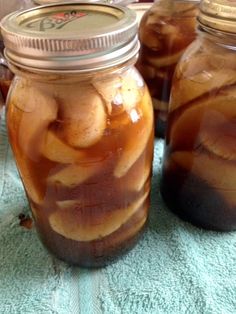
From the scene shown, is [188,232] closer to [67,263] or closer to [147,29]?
[67,263]

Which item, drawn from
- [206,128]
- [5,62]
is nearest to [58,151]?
[206,128]

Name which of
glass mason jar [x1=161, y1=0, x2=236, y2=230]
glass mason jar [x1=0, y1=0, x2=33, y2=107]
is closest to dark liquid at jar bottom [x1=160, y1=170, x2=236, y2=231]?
glass mason jar [x1=161, y1=0, x2=236, y2=230]

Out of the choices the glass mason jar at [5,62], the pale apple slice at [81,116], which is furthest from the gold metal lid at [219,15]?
the glass mason jar at [5,62]

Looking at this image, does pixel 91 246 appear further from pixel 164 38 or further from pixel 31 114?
pixel 164 38

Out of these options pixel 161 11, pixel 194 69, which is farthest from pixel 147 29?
pixel 194 69

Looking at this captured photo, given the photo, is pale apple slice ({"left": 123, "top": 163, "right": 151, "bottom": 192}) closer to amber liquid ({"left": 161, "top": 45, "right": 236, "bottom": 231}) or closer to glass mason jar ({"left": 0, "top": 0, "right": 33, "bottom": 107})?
amber liquid ({"left": 161, "top": 45, "right": 236, "bottom": 231})
